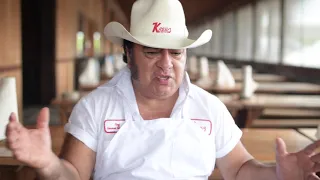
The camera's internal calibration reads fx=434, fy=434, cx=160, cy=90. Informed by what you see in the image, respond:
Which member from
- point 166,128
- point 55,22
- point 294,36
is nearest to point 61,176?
point 166,128

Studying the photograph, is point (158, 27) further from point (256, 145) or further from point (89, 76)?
point (89, 76)

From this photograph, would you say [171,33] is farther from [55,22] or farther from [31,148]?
[55,22]

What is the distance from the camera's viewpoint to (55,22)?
25.0 ft

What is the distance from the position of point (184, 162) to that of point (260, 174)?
26 centimetres

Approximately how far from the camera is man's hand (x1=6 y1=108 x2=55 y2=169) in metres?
1.11

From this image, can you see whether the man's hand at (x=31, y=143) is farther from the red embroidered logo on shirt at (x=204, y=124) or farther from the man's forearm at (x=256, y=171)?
the man's forearm at (x=256, y=171)

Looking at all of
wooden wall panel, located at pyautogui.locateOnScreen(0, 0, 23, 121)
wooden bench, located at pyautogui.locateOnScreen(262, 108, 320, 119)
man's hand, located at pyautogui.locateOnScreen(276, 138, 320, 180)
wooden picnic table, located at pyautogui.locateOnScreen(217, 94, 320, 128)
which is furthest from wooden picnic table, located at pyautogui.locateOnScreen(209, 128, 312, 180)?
wooden wall panel, located at pyautogui.locateOnScreen(0, 0, 23, 121)

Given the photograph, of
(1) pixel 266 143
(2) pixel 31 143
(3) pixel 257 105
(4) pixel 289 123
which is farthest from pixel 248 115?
(2) pixel 31 143

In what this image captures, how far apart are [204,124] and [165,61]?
27 centimetres

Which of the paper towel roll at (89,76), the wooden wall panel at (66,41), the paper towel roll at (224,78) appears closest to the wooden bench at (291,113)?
the paper towel roll at (224,78)

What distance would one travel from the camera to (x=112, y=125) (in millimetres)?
1465

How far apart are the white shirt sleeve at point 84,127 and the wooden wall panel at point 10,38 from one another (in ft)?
9.55

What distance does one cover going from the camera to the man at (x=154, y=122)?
1452mm

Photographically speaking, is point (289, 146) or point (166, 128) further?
point (289, 146)
